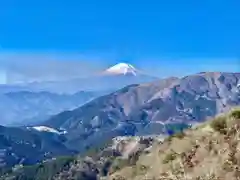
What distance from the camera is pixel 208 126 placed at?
37.9 metres

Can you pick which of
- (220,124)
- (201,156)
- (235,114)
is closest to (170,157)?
(201,156)

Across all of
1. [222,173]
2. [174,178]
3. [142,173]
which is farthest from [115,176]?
[222,173]

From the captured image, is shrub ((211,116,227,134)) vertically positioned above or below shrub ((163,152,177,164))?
above

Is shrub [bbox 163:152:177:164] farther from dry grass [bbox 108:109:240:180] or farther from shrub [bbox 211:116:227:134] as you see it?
shrub [bbox 211:116:227:134]

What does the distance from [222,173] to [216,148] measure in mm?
3389

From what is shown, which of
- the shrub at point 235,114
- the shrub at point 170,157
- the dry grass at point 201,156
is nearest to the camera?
the dry grass at point 201,156

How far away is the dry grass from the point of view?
29953mm

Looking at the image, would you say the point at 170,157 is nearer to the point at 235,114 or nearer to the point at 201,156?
the point at 201,156

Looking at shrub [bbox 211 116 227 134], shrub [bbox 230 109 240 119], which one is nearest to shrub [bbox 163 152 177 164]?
shrub [bbox 211 116 227 134]

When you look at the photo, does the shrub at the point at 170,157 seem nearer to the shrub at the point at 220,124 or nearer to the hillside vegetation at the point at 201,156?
the hillside vegetation at the point at 201,156

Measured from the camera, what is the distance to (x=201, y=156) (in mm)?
32562

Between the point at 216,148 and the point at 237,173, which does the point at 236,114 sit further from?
the point at 237,173

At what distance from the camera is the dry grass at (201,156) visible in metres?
30.0

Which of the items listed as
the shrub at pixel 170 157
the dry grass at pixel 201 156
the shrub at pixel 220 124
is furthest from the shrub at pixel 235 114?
the shrub at pixel 170 157
